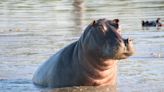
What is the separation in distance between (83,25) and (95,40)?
398 inches

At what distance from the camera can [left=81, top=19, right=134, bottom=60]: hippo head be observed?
791 cm

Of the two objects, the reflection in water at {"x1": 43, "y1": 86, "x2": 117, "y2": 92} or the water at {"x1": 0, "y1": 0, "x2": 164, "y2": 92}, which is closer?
the reflection in water at {"x1": 43, "y1": 86, "x2": 117, "y2": 92}

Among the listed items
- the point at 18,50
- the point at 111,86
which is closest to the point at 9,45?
the point at 18,50

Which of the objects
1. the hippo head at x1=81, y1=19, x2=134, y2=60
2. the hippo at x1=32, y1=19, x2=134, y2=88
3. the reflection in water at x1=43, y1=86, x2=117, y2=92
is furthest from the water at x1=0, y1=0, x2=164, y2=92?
the hippo head at x1=81, y1=19, x2=134, y2=60

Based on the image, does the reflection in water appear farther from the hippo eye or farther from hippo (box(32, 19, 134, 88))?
the hippo eye

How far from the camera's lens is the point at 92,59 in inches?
334

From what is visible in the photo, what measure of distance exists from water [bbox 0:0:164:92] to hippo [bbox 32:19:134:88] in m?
0.15

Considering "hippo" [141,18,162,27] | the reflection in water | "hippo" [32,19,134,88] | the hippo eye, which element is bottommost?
"hippo" [141,18,162,27]

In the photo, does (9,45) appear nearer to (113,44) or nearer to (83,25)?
(83,25)

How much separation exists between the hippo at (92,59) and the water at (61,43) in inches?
6.1

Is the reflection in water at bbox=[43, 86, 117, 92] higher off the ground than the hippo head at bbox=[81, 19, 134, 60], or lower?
lower

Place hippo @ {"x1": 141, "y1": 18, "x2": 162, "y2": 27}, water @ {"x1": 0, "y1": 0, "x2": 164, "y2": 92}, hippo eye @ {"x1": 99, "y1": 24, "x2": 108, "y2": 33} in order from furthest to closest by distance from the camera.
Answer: hippo @ {"x1": 141, "y1": 18, "x2": 162, "y2": 27}, water @ {"x1": 0, "y1": 0, "x2": 164, "y2": 92}, hippo eye @ {"x1": 99, "y1": 24, "x2": 108, "y2": 33}

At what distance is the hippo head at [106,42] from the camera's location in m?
7.91

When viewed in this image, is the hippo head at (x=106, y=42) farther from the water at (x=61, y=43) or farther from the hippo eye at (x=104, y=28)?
the water at (x=61, y=43)
